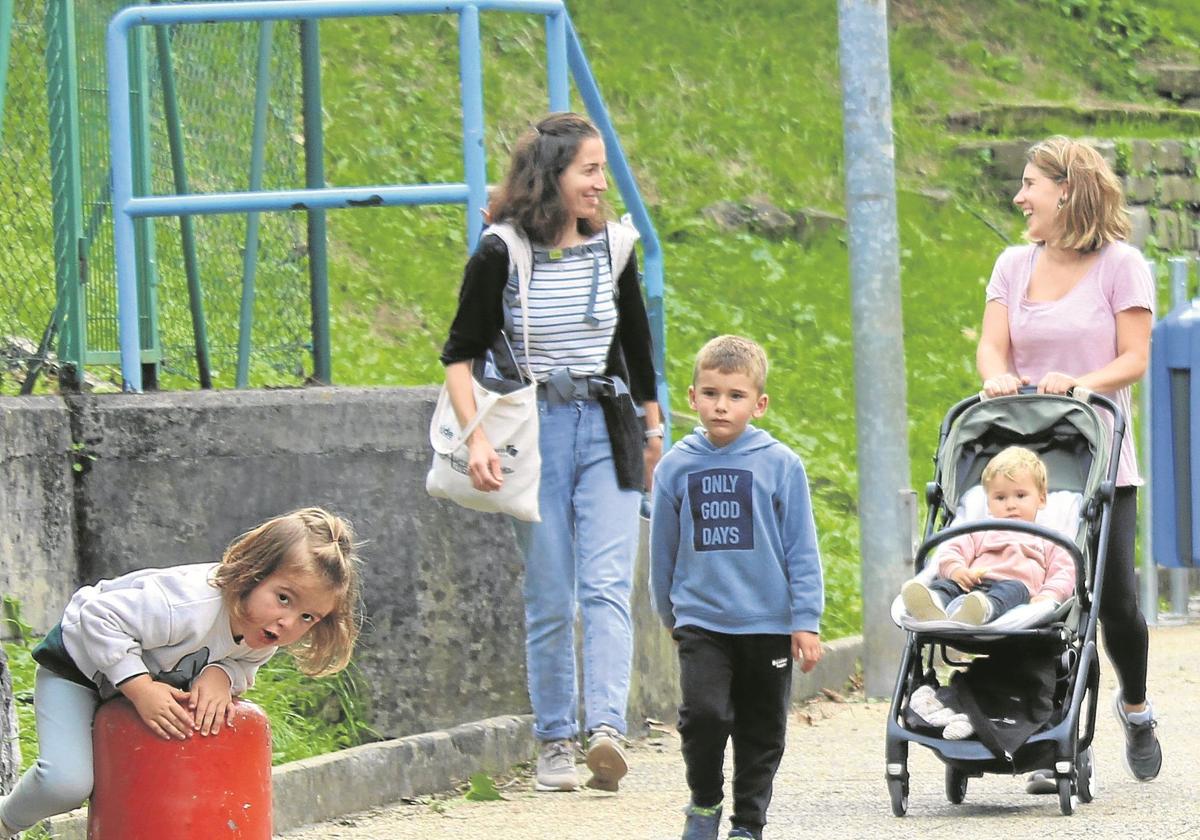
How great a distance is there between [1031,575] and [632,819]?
1193 millimetres

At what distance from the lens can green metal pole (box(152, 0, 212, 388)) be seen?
716 cm

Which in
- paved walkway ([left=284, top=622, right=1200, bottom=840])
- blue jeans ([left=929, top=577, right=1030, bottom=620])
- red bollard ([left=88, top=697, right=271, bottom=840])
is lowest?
paved walkway ([left=284, top=622, right=1200, bottom=840])

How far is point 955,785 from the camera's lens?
18.4 ft

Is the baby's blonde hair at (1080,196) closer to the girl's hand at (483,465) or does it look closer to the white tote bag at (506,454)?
the white tote bag at (506,454)

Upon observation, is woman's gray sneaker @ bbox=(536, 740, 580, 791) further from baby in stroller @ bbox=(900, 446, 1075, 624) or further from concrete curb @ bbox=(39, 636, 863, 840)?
baby in stroller @ bbox=(900, 446, 1075, 624)

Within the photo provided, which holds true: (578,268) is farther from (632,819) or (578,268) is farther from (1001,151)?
(1001,151)

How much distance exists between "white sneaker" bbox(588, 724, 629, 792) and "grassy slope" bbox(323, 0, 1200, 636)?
380 centimetres

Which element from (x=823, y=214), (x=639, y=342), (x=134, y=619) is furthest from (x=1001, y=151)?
(x=134, y=619)

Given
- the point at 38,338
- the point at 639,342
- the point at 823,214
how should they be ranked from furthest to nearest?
the point at 823,214 → the point at 38,338 → the point at 639,342

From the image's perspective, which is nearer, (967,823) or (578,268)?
(967,823)

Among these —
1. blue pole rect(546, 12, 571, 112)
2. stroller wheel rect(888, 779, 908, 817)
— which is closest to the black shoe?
stroller wheel rect(888, 779, 908, 817)

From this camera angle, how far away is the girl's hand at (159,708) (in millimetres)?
3902

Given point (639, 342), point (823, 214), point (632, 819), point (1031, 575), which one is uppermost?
point (823, 214)

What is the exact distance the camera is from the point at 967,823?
5.32 meters
